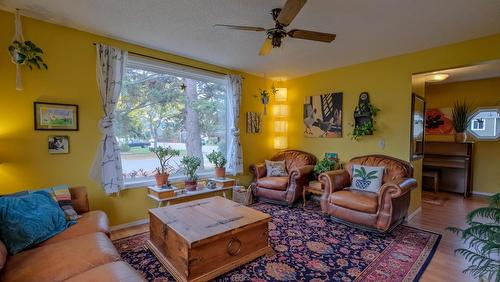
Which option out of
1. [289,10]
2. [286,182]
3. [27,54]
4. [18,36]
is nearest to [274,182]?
[286,182]

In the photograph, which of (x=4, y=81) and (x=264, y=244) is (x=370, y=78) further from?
(x=4, y=81)

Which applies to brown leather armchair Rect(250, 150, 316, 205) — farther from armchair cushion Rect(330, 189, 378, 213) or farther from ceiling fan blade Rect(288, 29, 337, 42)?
ceiling fan blade Rect(288, 29, 337, 42)

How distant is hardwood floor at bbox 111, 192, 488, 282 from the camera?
2.18 m

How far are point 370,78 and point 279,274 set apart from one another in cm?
349

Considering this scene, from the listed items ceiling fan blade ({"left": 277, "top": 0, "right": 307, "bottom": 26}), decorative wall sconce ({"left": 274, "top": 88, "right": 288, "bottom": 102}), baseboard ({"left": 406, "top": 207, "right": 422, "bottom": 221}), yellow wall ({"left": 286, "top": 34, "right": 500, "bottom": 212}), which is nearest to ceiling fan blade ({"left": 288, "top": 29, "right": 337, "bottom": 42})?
ceiling fan blade ({"left": 277, "top": 0, "right": 307, "bottom": 26})

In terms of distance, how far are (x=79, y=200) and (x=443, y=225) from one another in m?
4.81

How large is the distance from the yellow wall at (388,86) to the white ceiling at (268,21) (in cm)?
17

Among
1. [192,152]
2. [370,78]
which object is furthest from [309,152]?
[192,152]

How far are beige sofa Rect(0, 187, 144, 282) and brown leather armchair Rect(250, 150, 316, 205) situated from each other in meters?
2.70

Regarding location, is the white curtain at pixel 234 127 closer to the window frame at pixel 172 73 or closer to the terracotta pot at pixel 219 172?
the window frame at pixel 172 73

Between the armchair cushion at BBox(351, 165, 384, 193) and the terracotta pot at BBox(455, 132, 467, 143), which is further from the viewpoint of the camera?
the terracotta pot at BBox(455, 132, 467, 143)

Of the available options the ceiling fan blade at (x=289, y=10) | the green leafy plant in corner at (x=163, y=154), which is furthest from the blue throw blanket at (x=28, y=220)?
the ceiling fan blade at (x=289, y=10)

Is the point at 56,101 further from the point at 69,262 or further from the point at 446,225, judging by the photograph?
the point at 446,225

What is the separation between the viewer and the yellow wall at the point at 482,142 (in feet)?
15.8
